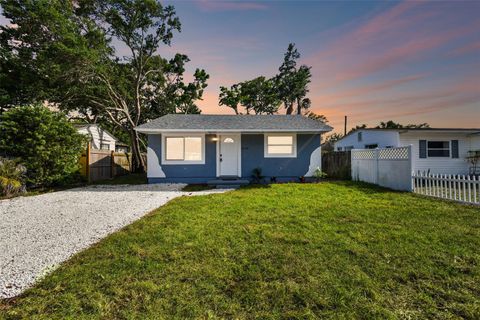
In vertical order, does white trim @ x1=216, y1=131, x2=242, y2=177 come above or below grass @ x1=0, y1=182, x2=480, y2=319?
above

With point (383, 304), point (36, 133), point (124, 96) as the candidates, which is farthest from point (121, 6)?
point (383, 304)

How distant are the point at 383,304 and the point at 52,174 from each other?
1114 cm

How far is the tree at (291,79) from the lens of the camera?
29.0m

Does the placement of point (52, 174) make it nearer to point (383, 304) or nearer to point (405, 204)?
point (383, 304)

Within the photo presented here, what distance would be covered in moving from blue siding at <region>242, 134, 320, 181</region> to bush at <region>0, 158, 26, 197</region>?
8767 millimetres

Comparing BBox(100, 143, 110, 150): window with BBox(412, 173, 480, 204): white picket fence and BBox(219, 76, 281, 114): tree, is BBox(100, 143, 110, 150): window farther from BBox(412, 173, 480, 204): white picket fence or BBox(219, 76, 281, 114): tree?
BBox(412, 173, 480, 204): white picket fence

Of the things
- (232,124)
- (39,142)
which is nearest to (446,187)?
(232,124)

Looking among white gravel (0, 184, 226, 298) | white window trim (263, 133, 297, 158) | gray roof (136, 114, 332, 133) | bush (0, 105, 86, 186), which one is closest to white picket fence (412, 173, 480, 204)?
gray roof (136, 114, 332, 133)

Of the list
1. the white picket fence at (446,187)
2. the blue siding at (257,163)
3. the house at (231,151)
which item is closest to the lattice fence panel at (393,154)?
the white picket fence at (446,187)

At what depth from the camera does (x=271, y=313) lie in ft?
6.64

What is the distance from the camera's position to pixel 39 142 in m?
7.92

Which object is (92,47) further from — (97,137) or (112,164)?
(112,164)

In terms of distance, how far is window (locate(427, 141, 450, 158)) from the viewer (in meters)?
13.3

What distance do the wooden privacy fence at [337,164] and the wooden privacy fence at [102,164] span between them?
528 inches
